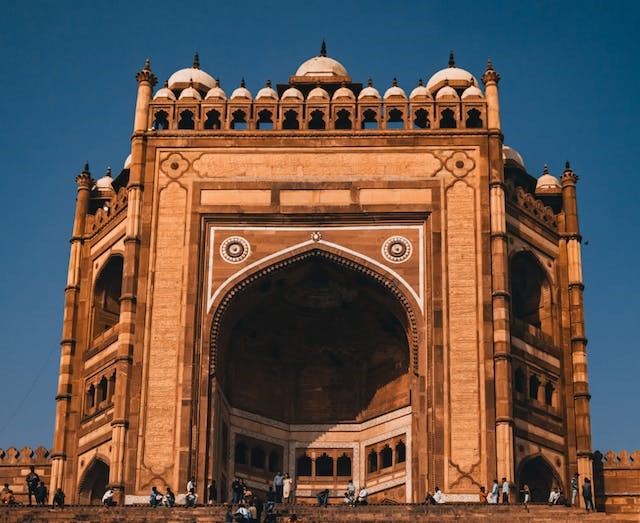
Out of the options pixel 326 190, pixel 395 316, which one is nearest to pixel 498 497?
pixel 395 316

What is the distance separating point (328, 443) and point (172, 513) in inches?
340

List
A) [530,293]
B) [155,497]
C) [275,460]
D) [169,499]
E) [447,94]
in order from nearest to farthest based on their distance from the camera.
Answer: [169,499]
[155,497]
[447,94]
[275,460]
[530,293]

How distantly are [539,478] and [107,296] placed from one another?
1211 cm

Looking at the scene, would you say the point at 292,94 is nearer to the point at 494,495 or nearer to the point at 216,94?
the point at 216,94

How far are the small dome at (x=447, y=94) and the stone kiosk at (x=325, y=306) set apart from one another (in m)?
0.05

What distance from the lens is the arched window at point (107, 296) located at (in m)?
39.4

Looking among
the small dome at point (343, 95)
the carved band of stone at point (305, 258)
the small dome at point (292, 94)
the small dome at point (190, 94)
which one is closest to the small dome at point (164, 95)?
the small dome at point (190, 94)

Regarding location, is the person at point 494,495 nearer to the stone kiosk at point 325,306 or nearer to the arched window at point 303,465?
the stone kiosk at point 325,306

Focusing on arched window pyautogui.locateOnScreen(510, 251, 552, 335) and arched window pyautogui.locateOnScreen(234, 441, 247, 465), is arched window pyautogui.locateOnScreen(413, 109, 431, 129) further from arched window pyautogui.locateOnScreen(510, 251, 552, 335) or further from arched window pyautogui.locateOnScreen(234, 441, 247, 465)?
arched window pyautogui.locateOnScreen(234, 441, 247, 465)

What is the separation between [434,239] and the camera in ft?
120

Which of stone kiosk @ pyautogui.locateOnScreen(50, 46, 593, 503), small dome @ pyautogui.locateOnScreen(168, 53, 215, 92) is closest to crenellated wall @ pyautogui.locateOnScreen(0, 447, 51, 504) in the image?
stone kiosk @ pyautogui.locateOnScreen(50, 46, 593, 503)

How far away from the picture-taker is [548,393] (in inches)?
1485

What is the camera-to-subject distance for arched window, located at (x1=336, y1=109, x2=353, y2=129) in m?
38.4

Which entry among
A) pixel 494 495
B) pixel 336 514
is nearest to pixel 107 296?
pixel 336 514
